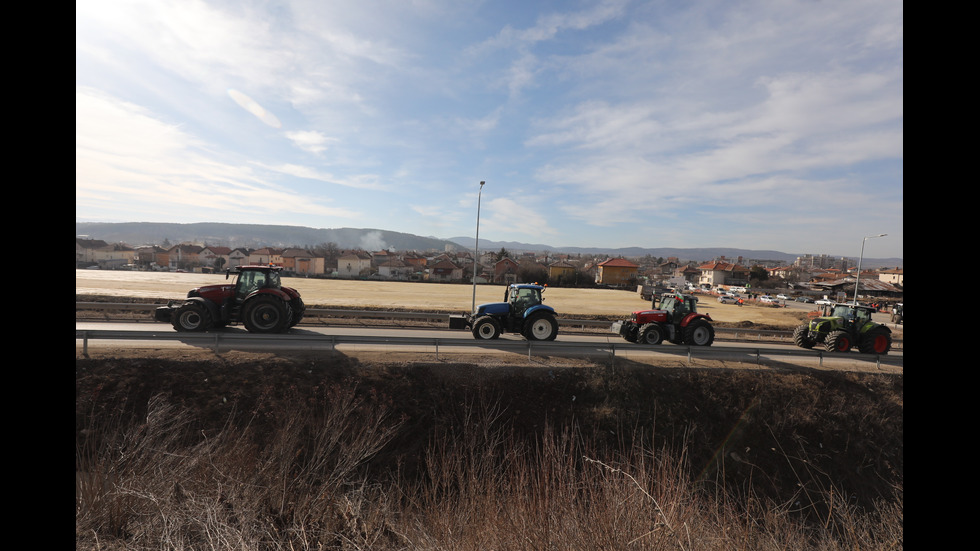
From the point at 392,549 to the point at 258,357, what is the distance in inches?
328

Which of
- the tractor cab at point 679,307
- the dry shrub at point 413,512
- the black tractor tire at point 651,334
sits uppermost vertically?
the tractor cab at point 679,307

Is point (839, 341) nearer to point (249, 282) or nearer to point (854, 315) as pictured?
point (854, 315)

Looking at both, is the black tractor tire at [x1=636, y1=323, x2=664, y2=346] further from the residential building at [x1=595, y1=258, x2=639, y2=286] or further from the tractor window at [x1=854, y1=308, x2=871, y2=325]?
the residential building at [x1=595, y1=258, x2=639, y2=286]

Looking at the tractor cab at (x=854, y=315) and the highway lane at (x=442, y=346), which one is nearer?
the highway lane at (x=442, y=346)

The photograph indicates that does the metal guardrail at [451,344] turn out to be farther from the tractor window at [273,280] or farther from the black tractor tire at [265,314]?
the tractor window at [273,280]

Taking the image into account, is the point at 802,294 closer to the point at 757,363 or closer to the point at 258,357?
the point at 757,363

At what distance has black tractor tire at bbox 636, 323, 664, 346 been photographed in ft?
47.8

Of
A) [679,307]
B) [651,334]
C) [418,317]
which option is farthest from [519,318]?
[418,317]

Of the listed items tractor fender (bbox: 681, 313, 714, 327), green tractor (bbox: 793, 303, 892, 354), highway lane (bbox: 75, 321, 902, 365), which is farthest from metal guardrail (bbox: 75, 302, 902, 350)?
tractor fender (bbox: 681, 313, 714, 327)

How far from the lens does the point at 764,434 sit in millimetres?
10328

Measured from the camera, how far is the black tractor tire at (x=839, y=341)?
15.2 meters

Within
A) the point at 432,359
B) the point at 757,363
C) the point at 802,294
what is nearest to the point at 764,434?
the point at 757,363

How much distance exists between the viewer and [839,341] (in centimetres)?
1531

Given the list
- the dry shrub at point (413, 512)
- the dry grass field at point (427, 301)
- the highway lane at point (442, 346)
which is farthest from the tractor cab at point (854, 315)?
the dry shrub at point (413, 512)
